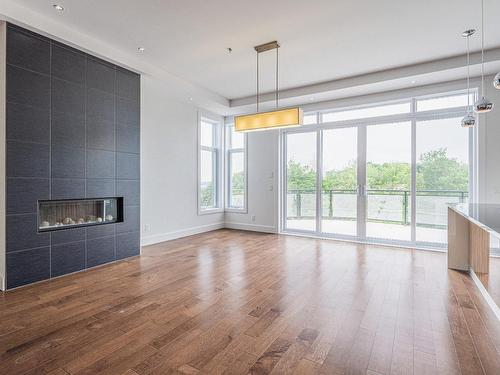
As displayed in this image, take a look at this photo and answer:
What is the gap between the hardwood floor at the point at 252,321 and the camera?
6.13ft

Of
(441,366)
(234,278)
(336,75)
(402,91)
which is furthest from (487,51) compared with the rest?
(234,278)

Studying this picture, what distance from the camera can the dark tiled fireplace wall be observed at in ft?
10.4

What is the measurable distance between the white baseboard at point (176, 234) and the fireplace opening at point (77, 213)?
105 centimetres

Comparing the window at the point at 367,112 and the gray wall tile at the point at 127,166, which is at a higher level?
the window at the point at 367,112

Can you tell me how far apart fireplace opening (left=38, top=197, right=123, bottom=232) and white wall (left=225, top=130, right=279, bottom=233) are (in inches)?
130

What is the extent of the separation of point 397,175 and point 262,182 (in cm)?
291

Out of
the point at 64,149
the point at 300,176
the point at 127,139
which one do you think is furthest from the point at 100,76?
the point at 300,176

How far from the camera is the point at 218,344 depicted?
208 cm

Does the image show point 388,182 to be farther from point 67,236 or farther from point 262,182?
point 67,236

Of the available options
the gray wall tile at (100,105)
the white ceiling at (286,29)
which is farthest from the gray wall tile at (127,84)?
the white ceiling at (286,29)

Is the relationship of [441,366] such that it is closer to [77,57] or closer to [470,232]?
[470,232]

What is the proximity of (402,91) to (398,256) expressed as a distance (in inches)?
118

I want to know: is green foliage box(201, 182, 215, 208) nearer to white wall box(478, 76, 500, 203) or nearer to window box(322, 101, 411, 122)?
window box(322, 101, 411, 122)

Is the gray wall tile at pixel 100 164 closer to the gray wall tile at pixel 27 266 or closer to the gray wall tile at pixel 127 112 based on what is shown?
the gray wall tile at pixel 127 112
